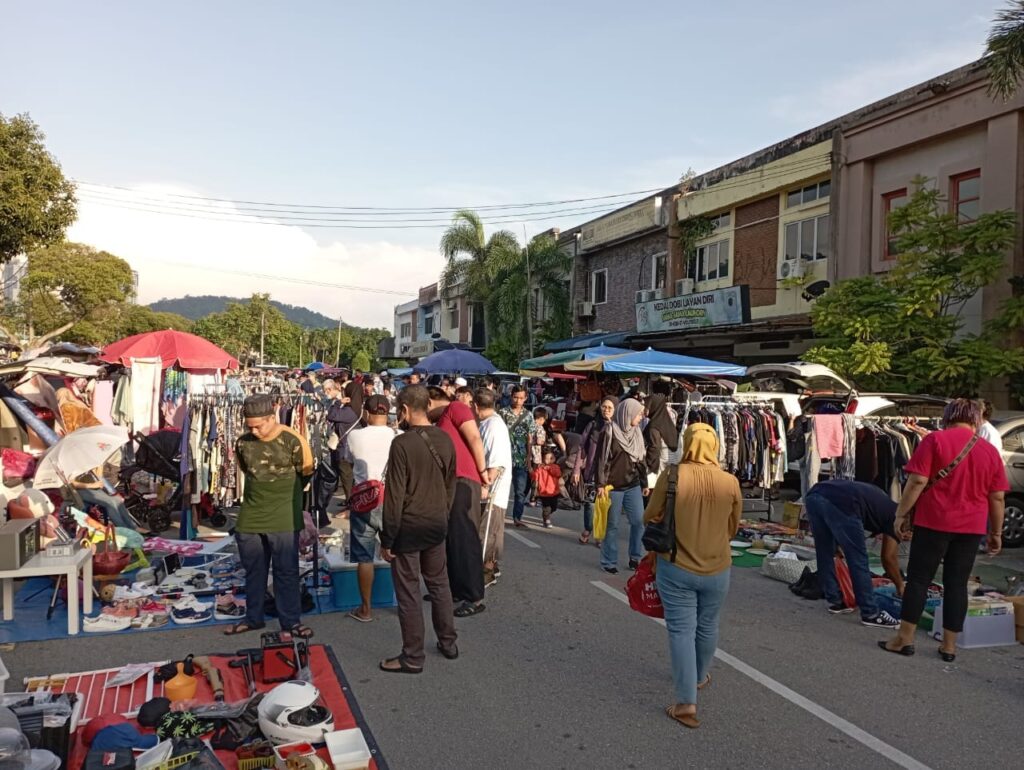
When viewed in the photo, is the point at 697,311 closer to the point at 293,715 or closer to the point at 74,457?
the point at 74,457

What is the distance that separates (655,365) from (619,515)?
6.30 meters

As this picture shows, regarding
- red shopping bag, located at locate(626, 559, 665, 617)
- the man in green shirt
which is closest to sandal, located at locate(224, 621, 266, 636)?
the man in green shirt

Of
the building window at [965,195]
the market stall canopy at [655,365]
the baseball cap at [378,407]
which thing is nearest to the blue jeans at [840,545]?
the baseball cap at [378,407]

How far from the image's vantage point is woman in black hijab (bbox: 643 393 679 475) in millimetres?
9078

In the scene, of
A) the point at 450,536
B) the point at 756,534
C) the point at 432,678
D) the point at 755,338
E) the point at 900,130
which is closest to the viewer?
the point at 432,678

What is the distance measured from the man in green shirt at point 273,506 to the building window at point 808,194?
54.2 feet

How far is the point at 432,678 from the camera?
5137 mm

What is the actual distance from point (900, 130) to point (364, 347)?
78.1m

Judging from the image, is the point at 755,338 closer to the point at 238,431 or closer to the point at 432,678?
the point at 238,431

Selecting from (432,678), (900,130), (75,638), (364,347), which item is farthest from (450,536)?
(364,347)

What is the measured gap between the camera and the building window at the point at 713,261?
22.4 m

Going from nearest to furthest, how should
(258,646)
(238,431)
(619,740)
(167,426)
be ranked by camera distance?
(619,740)
(258,646)
(238,431)
(167,426)

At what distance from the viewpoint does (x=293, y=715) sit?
416 cm

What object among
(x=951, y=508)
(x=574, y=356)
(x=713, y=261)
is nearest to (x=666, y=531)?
(x=951, y=508)
